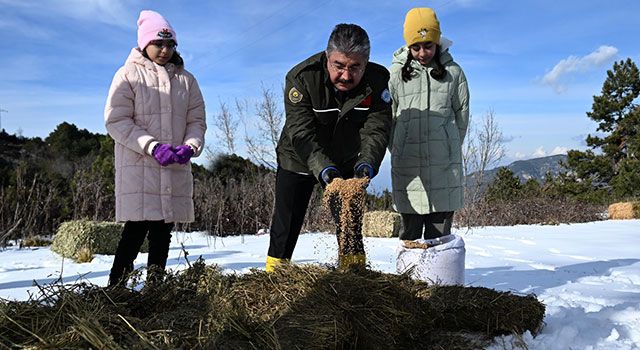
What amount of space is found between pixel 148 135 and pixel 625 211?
47.7ft

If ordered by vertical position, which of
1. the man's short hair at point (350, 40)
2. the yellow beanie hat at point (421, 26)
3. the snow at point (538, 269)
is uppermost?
the yellow beanie hat at point (421, 26)

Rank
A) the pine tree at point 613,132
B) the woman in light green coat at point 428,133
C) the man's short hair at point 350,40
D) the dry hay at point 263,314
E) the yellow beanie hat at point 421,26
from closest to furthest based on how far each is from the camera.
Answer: the dry hay at point 263,314, the man's short hair at point 350,40, the yellow beanie hat at point 421,26, the woman in light green coat at point 428,133, the pine tree at point 613,132

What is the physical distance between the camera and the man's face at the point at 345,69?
2666 millimetres

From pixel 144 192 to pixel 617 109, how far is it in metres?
27.0

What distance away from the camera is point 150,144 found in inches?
127

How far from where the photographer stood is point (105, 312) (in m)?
1.70

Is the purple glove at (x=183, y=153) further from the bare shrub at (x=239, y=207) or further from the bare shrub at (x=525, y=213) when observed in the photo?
the bare shrub at (x=525, y=213)

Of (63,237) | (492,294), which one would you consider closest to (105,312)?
(492,294)

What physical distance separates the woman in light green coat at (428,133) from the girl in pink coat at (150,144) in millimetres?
1409

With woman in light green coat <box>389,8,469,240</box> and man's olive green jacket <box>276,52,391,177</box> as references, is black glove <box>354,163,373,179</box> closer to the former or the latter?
man's olive green jacket <box>276,52,391,177</box>

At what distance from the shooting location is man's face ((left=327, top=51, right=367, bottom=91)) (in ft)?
8.75

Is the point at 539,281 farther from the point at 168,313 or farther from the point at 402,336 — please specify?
the point at 168,313

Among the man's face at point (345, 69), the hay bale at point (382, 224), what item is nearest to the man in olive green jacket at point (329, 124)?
the man's face at point (345, 69)

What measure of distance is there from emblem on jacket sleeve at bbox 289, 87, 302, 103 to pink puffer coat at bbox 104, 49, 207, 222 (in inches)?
33.9
